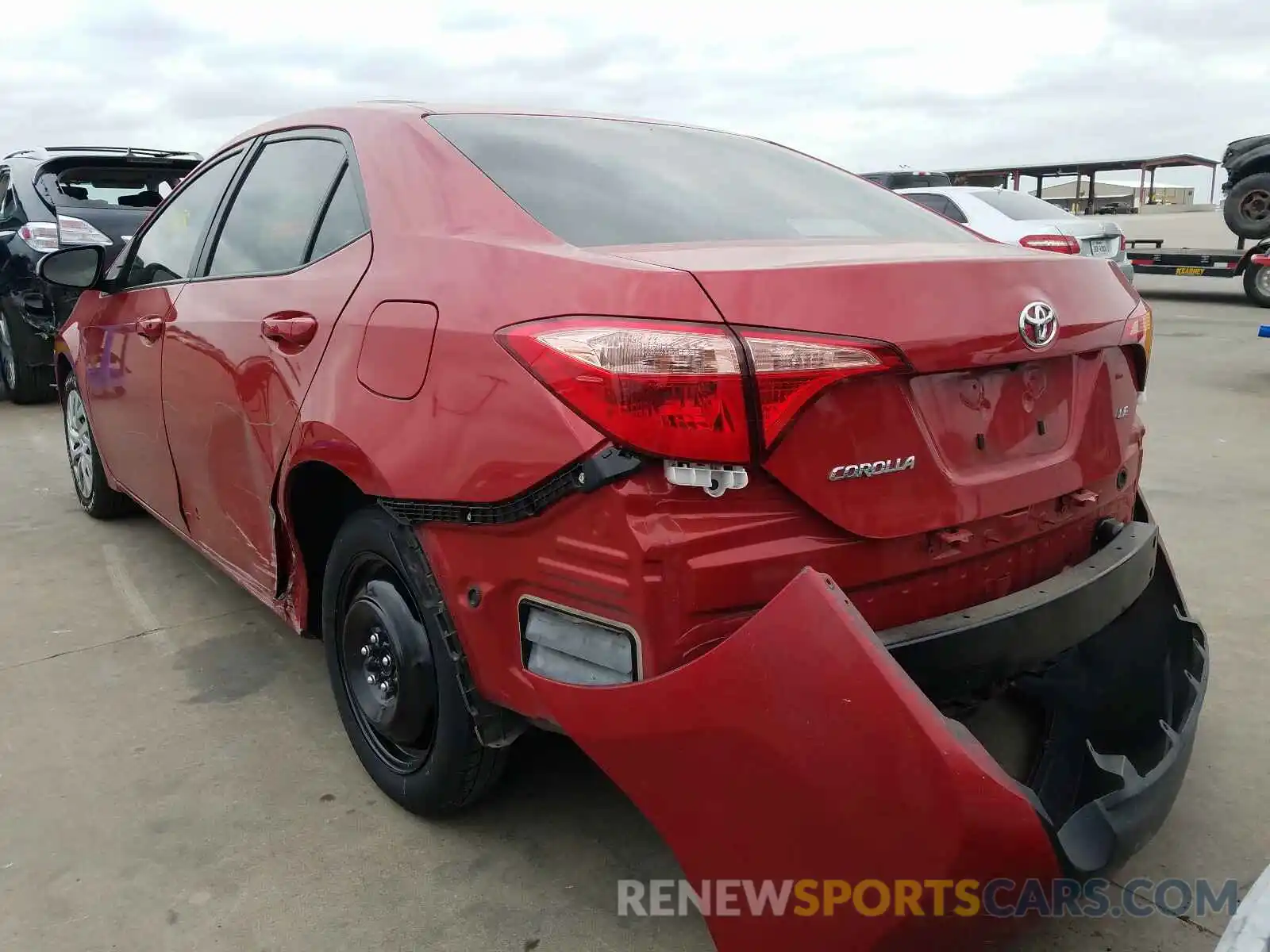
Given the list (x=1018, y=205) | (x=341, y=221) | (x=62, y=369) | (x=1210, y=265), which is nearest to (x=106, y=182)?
(x=62, y=369)

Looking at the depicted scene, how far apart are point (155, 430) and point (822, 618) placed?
282cm

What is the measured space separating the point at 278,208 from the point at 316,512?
2.96 feet

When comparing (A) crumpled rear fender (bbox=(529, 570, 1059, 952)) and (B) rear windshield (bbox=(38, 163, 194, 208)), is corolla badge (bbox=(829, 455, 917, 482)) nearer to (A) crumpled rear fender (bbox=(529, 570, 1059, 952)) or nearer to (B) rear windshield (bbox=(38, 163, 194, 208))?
(A) crumpled rear fender (bbox=(529, 570, 1059, 952))

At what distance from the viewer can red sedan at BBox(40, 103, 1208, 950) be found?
156cm

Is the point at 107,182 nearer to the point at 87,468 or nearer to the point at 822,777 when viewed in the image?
the point at 87,468

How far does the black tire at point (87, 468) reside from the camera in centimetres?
472

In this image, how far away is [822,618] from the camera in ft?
4.95

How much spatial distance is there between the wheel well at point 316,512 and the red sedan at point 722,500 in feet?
0.03

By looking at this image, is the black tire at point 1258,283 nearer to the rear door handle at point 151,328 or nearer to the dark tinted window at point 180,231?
the dark tinted window at point 180,231

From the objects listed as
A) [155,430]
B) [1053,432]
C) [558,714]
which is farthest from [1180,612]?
[155,430]

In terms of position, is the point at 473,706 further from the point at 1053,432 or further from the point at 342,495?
the point at 1053,432

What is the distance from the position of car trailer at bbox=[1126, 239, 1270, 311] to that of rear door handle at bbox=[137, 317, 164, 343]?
1273cm

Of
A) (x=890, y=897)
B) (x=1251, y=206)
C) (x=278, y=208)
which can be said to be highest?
(x=1251, y=206)

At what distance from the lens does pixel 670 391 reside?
5.36 ft
